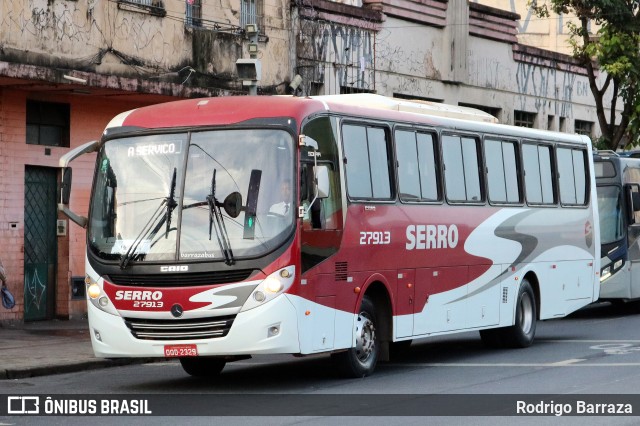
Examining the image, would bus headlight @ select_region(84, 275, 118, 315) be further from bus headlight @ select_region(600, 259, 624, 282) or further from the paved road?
bus headlight @ select_region(600, 259, 624, 282)

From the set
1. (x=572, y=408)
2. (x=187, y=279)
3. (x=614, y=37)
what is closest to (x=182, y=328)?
(x=187, y=279)

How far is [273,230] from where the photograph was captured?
13844mm

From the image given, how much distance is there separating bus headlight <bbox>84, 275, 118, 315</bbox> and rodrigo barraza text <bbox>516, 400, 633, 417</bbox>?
432 centimetres

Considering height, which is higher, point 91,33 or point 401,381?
point 91,33

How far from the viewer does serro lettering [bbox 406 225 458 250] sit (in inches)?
648

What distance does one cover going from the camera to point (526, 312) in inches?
771

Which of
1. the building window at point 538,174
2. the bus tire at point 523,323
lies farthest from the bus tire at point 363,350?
the building window at point 538,174

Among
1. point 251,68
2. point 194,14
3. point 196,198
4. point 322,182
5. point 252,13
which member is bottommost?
point 196,198

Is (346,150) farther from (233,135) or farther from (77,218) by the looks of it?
(77,218)

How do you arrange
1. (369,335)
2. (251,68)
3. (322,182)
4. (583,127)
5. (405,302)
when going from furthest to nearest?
(583,127) < (251,68) < (405,302) < (369,335) < (322,182)

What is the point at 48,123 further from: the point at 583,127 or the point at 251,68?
the point at 583,127

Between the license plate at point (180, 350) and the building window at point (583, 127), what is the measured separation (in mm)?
28166

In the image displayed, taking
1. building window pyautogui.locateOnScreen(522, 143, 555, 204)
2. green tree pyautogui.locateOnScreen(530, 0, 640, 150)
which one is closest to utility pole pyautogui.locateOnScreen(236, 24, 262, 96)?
building window pyautogui.locateOnScreen(522, 143, 555, 204)

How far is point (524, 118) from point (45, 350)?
2151cm
